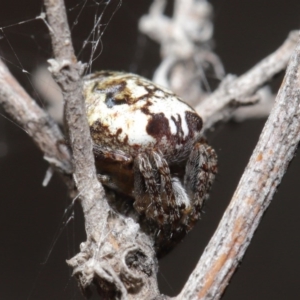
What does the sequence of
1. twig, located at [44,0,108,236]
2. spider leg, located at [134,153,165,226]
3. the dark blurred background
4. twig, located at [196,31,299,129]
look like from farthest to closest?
the dark blurred background, twig, located at [196,31,299,129], spider leg, located at [134,153,165,226], twig, located at [44,0,108,236]

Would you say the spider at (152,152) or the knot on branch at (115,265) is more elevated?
the spider at (152,152)

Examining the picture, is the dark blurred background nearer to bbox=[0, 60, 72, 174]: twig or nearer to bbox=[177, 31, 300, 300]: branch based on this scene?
bbox=[0, 60, 72, 174]: twig

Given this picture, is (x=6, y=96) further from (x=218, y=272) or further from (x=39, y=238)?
(x=39, y=238)

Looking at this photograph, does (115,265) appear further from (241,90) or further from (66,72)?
(241,90)

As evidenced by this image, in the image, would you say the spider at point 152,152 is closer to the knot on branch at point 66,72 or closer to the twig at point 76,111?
the twig at point 76,111

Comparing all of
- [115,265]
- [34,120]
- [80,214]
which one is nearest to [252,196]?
[115,265]

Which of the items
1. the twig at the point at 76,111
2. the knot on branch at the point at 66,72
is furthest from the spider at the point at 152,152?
the knot on branch at the point at 66,72

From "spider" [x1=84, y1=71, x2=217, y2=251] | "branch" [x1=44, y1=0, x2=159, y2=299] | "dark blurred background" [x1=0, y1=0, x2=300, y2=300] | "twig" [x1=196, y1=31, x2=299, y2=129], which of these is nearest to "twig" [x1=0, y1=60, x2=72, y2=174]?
"spider" [x1=84, y1=71, x2=217, y2=251]
